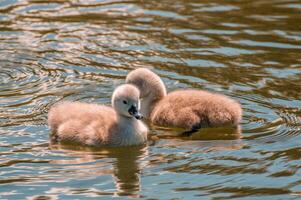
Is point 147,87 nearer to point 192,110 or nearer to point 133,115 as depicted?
point 192,110

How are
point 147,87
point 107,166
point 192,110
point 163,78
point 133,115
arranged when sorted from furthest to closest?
point 163,78 < point 147,87 < point 192,110 < point 133,115 < point 107,166

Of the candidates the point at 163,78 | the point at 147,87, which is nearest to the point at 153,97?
the point at 147,87

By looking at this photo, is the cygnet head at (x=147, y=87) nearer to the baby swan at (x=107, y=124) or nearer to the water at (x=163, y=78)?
the water at (x=163, y=78)

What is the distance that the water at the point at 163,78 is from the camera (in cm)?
730

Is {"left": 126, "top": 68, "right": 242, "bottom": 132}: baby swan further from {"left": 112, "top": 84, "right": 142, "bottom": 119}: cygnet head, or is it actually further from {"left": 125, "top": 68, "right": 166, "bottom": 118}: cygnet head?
{"left": 112, "top": 84, "right": 142, "bottom": 119}: cygnet head

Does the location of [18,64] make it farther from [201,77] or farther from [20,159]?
[20,159]

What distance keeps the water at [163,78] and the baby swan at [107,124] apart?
4.1 inches

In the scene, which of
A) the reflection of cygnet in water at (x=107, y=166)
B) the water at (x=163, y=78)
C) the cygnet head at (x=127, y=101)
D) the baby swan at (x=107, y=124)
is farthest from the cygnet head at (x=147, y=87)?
the reflection of cygnet in water at (x=107, y=166)

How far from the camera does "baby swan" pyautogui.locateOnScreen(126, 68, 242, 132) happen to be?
336 inches

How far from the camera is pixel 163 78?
10.0m

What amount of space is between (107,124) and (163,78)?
6.34 ft

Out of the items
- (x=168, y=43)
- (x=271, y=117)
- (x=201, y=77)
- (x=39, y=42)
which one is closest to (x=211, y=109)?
(x=271, y=117)

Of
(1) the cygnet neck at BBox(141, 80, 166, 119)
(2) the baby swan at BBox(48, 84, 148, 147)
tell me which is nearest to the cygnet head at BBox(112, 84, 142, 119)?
(2) the baby swan at BBox(48, 84, 148, 147)

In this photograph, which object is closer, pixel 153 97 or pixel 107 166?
pixel 107 166
